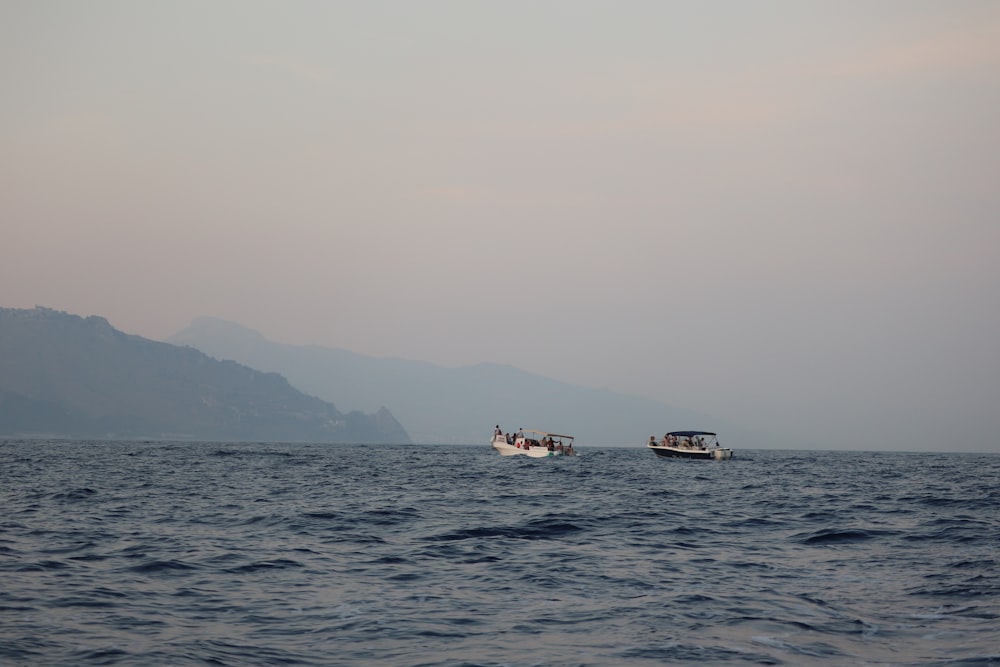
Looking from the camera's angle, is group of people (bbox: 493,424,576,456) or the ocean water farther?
group of people (bbox: 493,424,576,456)

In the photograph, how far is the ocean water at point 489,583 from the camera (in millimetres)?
15523

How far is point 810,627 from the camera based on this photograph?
17.2 m

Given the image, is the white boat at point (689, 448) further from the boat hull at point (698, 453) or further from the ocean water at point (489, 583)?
the ocean water at point (489, 583)

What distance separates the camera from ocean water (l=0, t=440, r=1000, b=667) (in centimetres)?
1552

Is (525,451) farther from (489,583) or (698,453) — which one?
(489,583)

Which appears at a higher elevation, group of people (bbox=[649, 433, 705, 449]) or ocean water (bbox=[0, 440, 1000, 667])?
group of people (bbox=[649, 433, 705, 449])

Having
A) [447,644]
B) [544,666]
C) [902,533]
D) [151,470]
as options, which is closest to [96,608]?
[447,644]

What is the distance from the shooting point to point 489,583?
21547 millimetres

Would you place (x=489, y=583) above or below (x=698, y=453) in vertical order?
below

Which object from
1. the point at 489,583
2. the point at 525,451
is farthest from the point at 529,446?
the point at 489,583

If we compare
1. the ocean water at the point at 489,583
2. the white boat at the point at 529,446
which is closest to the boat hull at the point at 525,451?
the white boat at the point at 529,446

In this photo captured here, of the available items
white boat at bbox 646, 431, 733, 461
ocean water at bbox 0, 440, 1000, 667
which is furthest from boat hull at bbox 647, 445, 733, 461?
ocean water at bbox 0, 440, 1000, 667

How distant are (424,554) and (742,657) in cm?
1240

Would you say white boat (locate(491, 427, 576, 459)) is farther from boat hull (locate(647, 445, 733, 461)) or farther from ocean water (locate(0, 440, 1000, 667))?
ocean water (locate(0, 440, 1000, 667))
